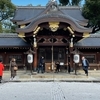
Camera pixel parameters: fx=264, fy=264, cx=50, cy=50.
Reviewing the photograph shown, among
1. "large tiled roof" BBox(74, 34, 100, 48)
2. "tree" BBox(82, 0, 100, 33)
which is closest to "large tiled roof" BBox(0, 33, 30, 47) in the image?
"large tiled roof" BBox(74, 34, 100, 48)

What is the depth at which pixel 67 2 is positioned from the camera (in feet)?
182

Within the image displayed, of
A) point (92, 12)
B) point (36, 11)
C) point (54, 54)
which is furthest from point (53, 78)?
point (92, 12)

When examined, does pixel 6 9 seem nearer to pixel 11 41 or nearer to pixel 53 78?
pixel 11 41

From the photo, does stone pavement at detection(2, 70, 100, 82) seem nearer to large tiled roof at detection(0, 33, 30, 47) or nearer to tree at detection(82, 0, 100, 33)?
large tiled roof at detection(0, 33, 30, 47)

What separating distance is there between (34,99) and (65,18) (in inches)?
608

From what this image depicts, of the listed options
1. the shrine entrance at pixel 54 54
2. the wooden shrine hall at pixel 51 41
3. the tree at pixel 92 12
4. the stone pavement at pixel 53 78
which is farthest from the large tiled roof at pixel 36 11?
the stone pavement at pixel 53 78

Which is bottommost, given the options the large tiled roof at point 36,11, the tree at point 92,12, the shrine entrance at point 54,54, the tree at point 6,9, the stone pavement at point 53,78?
the stone pavement at point 53,78

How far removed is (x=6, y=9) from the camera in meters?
55.5

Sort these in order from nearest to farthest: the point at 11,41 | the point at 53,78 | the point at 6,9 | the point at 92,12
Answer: the point at 53,78, the point at 11,41, the point at 92,12, the point at 6,9

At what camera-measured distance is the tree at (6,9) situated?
179 feet

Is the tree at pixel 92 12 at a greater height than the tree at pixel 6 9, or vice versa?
the tree at pixel 6 9

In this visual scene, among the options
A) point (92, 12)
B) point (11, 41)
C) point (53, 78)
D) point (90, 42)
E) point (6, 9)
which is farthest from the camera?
point (6, 9)

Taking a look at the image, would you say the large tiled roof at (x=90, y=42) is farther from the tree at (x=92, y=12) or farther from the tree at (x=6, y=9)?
the tree at (x=6, y=9)

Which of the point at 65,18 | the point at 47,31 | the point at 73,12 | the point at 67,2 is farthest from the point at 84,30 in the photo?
the point at 67,2
